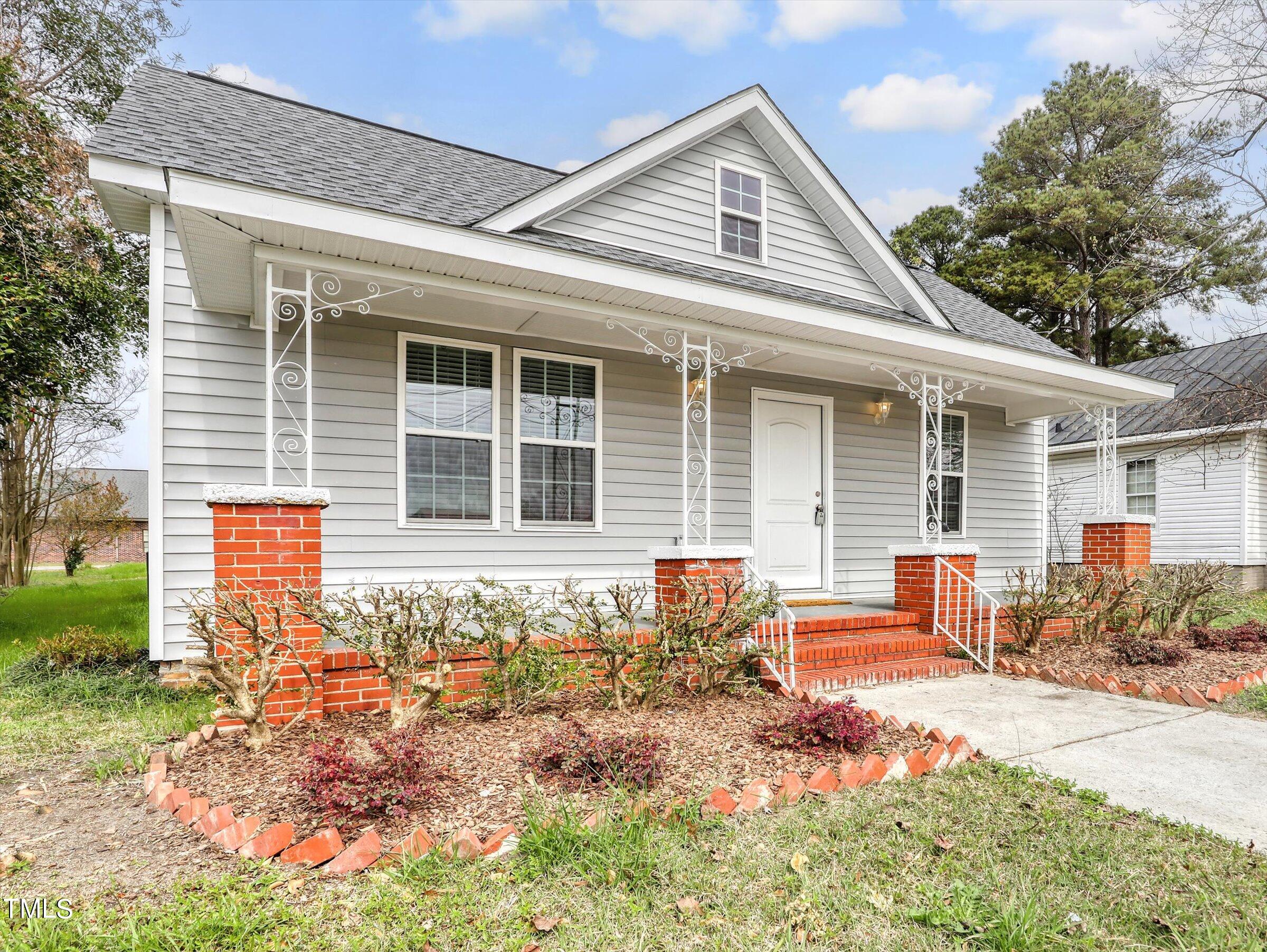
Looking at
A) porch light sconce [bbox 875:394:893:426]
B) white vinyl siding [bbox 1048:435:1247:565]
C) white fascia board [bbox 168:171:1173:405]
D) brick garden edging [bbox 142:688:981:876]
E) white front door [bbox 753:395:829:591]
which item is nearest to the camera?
brick garden edging [bbox 142:688:981:876]

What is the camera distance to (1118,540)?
8336 mm

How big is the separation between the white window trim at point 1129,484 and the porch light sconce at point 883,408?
941 cm

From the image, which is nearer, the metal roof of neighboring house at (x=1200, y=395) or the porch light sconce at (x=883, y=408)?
the porch light sconce at (x=883, y=408)

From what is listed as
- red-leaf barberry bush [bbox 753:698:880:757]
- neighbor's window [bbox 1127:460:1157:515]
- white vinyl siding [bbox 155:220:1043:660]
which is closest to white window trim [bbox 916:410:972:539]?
white vinyl siding [bbox 155:220:1043:660]

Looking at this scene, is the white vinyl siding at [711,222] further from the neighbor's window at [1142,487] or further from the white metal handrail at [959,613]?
the neighbor's window at [1142,487]

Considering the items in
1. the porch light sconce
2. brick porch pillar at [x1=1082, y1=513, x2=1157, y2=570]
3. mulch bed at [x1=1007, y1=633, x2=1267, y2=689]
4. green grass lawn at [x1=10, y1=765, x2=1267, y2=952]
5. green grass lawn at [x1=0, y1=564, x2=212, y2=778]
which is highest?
the porch light sconce

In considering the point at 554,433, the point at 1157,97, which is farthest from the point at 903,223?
the point at 554,433

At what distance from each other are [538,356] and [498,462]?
105 cm

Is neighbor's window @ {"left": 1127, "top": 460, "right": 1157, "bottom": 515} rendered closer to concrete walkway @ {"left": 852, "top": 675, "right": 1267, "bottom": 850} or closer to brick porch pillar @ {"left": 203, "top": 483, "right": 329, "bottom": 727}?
concrete walkway @ {"left": 852, "top": 675, "right": 1267, "bottom": 850}

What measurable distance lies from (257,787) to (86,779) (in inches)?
43.1

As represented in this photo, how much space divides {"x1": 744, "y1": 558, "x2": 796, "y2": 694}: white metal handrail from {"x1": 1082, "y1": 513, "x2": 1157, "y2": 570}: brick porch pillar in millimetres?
5077

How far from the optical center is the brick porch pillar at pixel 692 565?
5.18 meters

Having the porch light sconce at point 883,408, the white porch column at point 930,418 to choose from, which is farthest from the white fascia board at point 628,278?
the porch light sconce at point 883,408

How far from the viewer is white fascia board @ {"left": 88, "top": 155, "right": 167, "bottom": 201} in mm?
4668
